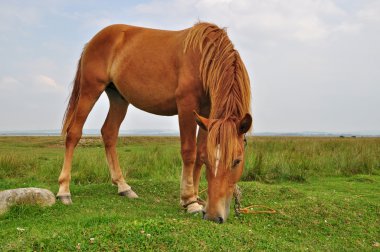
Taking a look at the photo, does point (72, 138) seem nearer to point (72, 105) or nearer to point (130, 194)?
point (72, 105)

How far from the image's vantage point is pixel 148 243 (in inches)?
146

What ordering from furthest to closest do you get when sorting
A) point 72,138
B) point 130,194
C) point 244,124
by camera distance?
point 130,194 → point 72,138 → point 244,124

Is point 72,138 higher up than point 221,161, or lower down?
higher up

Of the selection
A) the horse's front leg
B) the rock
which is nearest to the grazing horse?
the horse's front leg

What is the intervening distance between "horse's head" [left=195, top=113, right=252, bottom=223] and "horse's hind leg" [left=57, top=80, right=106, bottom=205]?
9.84 ft

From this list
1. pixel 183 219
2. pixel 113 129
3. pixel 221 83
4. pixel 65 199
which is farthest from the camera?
pixel 113 129

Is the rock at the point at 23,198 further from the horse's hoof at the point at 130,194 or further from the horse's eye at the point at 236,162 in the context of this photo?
the horse's eye at the point at 236,162

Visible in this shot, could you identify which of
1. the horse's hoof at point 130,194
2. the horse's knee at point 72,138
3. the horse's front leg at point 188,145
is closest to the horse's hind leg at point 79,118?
the horse's knee at point 72,138

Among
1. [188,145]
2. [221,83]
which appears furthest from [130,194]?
[221,83]

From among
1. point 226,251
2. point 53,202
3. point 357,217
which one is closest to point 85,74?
point 53,202

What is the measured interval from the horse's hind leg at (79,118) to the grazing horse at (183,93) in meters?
0.02

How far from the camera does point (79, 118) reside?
20.7 feet

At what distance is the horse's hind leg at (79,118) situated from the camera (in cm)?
623

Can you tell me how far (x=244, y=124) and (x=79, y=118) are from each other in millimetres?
Result: 3307
